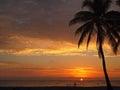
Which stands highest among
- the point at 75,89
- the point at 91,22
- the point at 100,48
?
the point at 91,22

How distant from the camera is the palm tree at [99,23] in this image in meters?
40.0

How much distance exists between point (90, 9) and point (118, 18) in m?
3.79

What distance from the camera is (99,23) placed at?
40406 mm

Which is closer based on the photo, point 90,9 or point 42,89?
point 90,9

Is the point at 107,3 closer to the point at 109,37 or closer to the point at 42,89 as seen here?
the point at 109,37

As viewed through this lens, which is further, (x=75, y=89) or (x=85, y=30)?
(x=75, y=89)

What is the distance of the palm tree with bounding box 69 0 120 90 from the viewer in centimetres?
4000

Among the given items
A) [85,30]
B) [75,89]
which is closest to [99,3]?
[85,30]

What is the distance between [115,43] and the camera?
39.9m

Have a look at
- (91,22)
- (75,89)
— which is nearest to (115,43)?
(91,22)

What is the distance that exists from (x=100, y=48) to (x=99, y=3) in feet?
17.7

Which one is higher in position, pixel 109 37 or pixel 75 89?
pixel 109 37

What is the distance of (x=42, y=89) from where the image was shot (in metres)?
49.1

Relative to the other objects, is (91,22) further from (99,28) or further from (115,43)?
(115,43)
